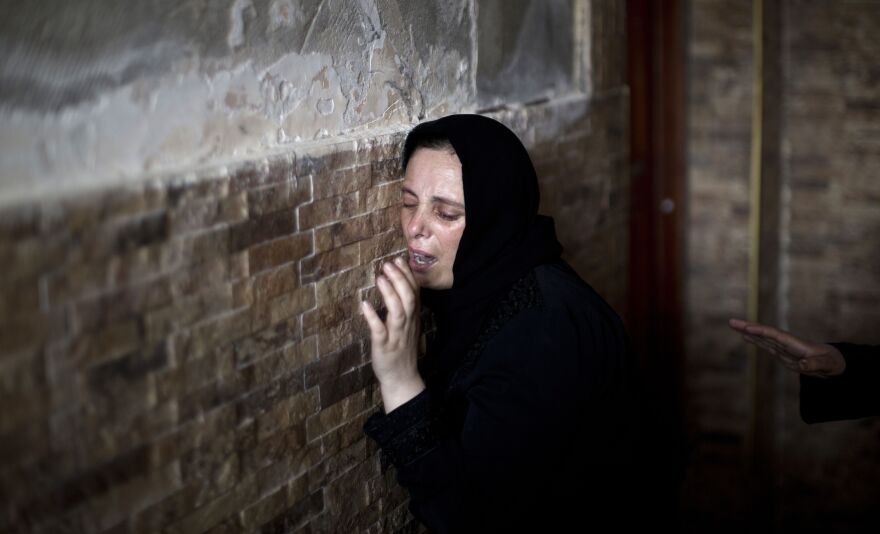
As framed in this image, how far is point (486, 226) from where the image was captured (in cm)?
261

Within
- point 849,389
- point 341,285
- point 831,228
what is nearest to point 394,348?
point 341,285

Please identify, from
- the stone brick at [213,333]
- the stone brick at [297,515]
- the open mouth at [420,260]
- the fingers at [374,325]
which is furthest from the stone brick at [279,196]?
the stone brick at [297,515]

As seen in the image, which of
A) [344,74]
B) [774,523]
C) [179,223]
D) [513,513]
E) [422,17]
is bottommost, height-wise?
[774,523]

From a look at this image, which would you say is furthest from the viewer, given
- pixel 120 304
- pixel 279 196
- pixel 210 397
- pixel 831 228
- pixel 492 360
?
pixel 831 228

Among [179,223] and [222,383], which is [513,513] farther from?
[179,223]

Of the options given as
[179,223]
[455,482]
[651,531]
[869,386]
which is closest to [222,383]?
[179,223]

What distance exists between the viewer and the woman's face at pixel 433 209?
258 centimetres

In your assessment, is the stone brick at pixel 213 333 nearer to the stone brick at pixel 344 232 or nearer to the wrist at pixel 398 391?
the stone brick at pixel 344 232

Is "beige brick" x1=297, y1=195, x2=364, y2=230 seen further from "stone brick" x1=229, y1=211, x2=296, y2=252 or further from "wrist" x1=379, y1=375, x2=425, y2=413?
"wrist" x1=379, y1=375, x2=425, y2=413

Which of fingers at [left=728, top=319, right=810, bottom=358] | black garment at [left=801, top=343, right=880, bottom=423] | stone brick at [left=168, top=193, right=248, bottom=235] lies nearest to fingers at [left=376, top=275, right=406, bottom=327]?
stone brick at [left=168, top=193, right=248, bottom=235]

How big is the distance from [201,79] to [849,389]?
7.70 feet

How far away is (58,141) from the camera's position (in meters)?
1.68

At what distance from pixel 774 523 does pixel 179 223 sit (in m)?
4.35

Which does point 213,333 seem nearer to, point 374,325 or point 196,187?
point 196,187
